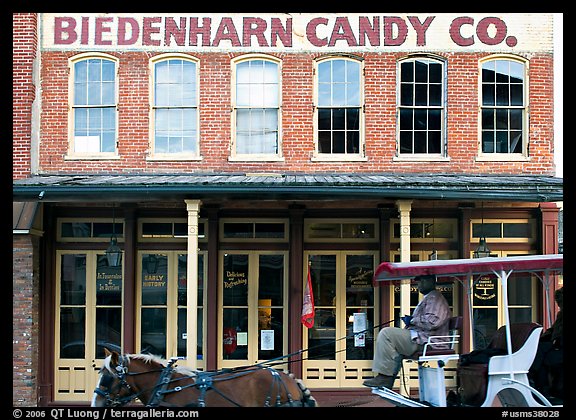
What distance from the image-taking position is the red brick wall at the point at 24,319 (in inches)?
524

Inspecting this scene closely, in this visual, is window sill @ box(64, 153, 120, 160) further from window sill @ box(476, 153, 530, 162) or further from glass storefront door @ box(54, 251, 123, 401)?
window sill @ box(476, 153, 530, 162)

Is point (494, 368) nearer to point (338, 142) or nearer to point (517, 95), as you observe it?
point (338, 142)

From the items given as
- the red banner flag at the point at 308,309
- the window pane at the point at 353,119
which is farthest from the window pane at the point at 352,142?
the red banner flag at the point at 308,309

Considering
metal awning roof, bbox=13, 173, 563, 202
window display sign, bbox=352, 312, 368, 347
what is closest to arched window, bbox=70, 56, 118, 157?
metal awning roof, bbox=13, 173, 563, 202

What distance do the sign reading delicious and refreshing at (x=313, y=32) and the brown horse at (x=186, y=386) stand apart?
752cm

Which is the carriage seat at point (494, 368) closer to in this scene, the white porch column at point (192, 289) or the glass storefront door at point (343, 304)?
the white porch column at point (192, 289)

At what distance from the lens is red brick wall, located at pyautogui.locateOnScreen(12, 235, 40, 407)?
43.7ft

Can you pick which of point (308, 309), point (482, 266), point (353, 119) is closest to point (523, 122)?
point (353, 119)

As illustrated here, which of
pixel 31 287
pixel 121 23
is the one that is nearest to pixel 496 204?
pixel 121 23

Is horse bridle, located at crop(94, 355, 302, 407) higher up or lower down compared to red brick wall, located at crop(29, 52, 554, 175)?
lower down

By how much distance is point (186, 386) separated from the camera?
8.27 meters

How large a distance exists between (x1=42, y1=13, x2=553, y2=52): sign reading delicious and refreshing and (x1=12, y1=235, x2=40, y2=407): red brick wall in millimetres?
4083

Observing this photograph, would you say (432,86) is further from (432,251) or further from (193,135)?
(193,135)

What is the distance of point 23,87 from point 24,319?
4.47 metres
